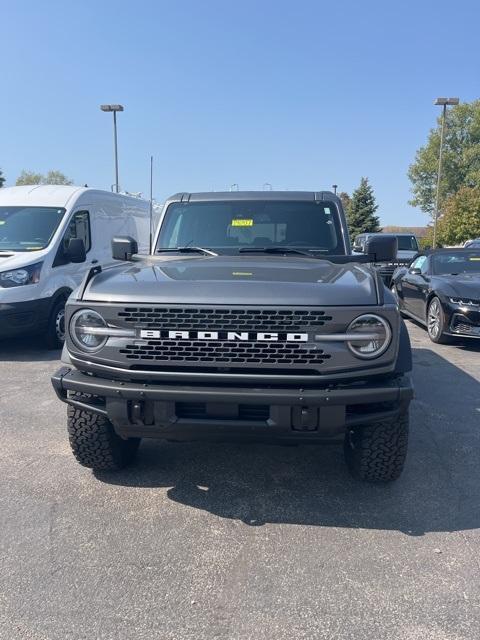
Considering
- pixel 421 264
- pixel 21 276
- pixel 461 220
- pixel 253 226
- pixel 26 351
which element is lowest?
pixel 26 351

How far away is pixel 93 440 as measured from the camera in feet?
11.1

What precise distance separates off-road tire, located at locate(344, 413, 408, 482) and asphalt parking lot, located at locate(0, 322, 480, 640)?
15cm

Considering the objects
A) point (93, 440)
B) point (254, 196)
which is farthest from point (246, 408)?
point (254, 196)

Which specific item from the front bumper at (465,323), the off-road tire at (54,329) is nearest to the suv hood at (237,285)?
the off-road tire at (54,329)

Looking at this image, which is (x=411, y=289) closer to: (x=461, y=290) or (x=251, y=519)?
(x=461, y=290)

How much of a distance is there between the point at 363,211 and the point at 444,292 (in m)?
40.7

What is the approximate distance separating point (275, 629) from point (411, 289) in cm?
801

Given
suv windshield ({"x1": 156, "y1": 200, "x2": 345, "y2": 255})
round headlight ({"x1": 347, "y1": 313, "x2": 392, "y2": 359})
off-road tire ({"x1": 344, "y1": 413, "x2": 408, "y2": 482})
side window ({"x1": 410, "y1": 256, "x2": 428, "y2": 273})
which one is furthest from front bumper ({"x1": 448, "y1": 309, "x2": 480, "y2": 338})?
round headlight ({"x1": 347, "y1": 313, "x2": 392, "y2": 359})

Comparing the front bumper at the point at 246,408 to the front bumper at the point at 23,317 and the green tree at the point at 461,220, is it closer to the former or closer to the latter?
the front bumper at the point at 23,317

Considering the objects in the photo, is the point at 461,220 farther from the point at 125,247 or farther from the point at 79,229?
the point at 125,247

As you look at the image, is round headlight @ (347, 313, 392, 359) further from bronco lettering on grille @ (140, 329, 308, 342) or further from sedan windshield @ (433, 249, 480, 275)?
sedan windshield @ (433, 249, 480, 275)

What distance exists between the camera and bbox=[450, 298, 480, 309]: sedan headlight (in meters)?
7.49

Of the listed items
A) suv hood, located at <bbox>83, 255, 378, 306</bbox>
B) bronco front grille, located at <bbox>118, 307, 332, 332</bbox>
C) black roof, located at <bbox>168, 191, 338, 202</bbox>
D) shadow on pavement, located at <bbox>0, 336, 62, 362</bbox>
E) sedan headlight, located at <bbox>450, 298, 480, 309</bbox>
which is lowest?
shadow on pavement, located at <bbox>0, 336, 62, 362</bbox>

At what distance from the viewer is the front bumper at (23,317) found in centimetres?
694
